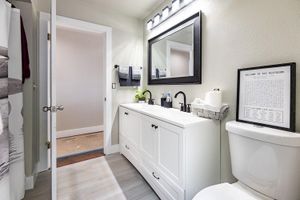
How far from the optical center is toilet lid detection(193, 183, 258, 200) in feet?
3.00

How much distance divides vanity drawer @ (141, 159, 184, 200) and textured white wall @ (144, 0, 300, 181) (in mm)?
493

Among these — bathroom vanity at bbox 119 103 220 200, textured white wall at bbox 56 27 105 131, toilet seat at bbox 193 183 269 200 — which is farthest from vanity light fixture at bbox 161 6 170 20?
toilet seat at bbox 193 183 269 200

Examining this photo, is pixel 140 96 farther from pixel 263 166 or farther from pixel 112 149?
pixel 263 166

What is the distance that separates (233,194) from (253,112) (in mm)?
600

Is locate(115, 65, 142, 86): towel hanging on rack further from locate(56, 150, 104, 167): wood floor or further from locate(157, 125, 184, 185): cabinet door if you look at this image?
locate(157, 125, 184, 185): cabinet door

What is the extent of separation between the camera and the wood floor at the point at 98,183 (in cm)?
159

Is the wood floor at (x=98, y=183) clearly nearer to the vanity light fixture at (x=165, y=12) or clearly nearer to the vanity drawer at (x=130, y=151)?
the vanity drawer at (x=130, y=151)

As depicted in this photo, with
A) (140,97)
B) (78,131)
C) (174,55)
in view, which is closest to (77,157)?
(78,131)

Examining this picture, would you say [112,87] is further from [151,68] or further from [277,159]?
[277,159]

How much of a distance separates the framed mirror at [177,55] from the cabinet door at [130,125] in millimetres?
662

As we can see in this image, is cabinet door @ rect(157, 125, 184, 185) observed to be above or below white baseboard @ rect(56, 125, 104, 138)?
above

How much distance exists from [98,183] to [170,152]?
1048 mm

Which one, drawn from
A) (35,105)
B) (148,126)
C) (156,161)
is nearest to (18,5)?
(35,105)

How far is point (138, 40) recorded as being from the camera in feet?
9.24
